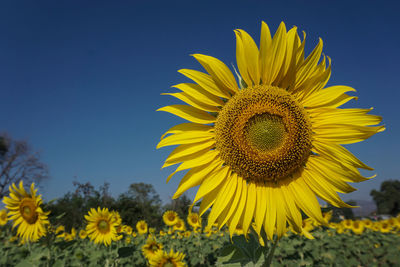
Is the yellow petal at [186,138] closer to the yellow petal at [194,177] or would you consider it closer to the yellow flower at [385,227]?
the yellow petal at [194,177]

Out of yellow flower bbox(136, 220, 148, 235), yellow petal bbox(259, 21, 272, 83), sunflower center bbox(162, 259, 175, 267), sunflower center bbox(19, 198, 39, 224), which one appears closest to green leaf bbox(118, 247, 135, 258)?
sunflower center bbox(162, 259, 175, 267)

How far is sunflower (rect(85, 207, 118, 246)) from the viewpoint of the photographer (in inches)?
233

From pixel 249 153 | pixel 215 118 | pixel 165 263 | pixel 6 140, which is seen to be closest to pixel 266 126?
pixel 249 153

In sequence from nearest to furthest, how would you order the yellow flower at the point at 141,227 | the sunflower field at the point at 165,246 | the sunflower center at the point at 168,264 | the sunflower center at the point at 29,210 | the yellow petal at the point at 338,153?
Answer: the yellow petal at the point at 338,153 < the sunflower field at the point at 165,246 < the sunflower center at the point at 29,210 < the sunflower center at the point at 168,264 < the yellow flower at the point at 141,227

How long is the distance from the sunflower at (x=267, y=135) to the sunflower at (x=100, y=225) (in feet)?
15.5

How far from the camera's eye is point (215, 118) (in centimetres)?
211

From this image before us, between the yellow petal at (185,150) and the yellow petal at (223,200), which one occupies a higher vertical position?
the yellow petal at (185,150)

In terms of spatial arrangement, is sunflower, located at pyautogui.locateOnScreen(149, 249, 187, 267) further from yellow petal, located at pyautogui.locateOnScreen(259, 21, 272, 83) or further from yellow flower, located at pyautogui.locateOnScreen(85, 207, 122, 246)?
yellow petal, located at pyautogui.locateOnScreen(259, 21, 272, 83)

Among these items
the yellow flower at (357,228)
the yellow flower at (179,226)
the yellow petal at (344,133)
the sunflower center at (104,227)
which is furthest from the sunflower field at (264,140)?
the yellow flower at (357,228)

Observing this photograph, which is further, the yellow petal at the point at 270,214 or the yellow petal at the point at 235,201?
the yellow petal at the point at 235,201

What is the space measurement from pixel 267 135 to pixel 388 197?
7023 centimetres

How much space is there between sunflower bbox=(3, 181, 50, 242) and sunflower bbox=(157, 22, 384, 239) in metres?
3.75

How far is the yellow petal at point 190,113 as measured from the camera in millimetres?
2034

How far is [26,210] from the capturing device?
4.68 meters
